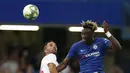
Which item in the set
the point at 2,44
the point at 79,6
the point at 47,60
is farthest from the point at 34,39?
the point at 47,60

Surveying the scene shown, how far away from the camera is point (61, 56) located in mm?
14422

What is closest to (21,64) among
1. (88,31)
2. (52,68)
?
(52,68)

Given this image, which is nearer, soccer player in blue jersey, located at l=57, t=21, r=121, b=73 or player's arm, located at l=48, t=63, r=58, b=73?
soccer player in blue jersey, located at l=57, t=21, r=121, b=73

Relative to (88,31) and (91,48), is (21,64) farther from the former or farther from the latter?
(88,31)

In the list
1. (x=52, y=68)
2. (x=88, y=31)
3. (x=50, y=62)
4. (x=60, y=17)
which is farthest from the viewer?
(x=60, y=17)

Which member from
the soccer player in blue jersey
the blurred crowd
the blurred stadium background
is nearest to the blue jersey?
the soccer player in blue jersey

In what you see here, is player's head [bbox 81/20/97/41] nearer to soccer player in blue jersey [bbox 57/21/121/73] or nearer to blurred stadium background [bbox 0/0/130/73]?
soccer player in blue jersey [bbox 57/21/121/73]

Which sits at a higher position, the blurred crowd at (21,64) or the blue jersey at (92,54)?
the blue jersey at (92,54)

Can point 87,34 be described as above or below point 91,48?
above

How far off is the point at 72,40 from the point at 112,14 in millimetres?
2576

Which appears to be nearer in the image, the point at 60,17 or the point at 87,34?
the point at 87,34

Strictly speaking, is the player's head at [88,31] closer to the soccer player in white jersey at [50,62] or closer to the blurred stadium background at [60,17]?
the soccer player in white jersey at [50,62]

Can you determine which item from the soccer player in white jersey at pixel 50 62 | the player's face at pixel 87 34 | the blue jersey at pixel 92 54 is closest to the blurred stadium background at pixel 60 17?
the soccer player in white jersey at pixel 50 62

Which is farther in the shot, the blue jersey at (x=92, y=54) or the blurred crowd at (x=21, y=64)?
the blurred crowd at (x=21, y=64)
